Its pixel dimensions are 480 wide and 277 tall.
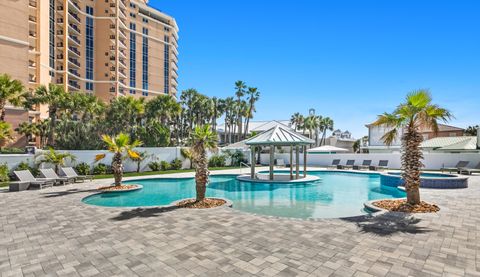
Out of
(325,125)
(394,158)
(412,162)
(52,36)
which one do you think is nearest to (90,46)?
(52,36)

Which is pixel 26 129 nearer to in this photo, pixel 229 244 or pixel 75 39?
pixel 75 39

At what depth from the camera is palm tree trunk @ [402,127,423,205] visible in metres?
9.09

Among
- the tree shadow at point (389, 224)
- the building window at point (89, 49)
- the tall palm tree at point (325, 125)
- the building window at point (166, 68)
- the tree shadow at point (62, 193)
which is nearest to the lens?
the tree shadow at point (389, 224)

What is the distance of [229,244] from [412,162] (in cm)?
710

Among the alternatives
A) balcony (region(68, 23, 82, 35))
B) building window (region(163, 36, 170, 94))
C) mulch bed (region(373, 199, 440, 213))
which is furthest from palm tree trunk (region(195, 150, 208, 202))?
building window (region(163, 36, 170, 94))

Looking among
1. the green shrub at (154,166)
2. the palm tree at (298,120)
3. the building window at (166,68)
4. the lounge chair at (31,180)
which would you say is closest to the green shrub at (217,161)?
the green shrub at (154,166)

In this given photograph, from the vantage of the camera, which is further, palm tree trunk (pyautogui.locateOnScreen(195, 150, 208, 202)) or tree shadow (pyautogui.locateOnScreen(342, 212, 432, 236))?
palm tree trunk (pyautogui.locateOnScreen(195, 150, 208, 202))

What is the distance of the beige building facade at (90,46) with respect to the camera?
38375 millimetres

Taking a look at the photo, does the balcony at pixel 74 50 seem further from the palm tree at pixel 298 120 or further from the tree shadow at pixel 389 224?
the tree shadow at pixel 389 224

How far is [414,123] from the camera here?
9.38 m

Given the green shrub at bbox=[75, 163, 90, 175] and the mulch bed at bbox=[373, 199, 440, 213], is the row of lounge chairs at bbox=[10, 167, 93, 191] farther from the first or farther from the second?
the mulch bed at bbox=[373, 199, 440, 213]

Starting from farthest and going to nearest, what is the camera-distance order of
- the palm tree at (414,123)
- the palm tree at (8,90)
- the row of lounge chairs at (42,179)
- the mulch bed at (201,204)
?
the palm tree at (8,90) < the row of lounge chairs at (42,179) < the mulch bed at (201,204) < the palm tree at (414,123)

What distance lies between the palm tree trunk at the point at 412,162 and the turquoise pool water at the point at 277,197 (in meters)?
1.95

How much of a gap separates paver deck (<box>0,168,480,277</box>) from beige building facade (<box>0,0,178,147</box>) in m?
39.0
